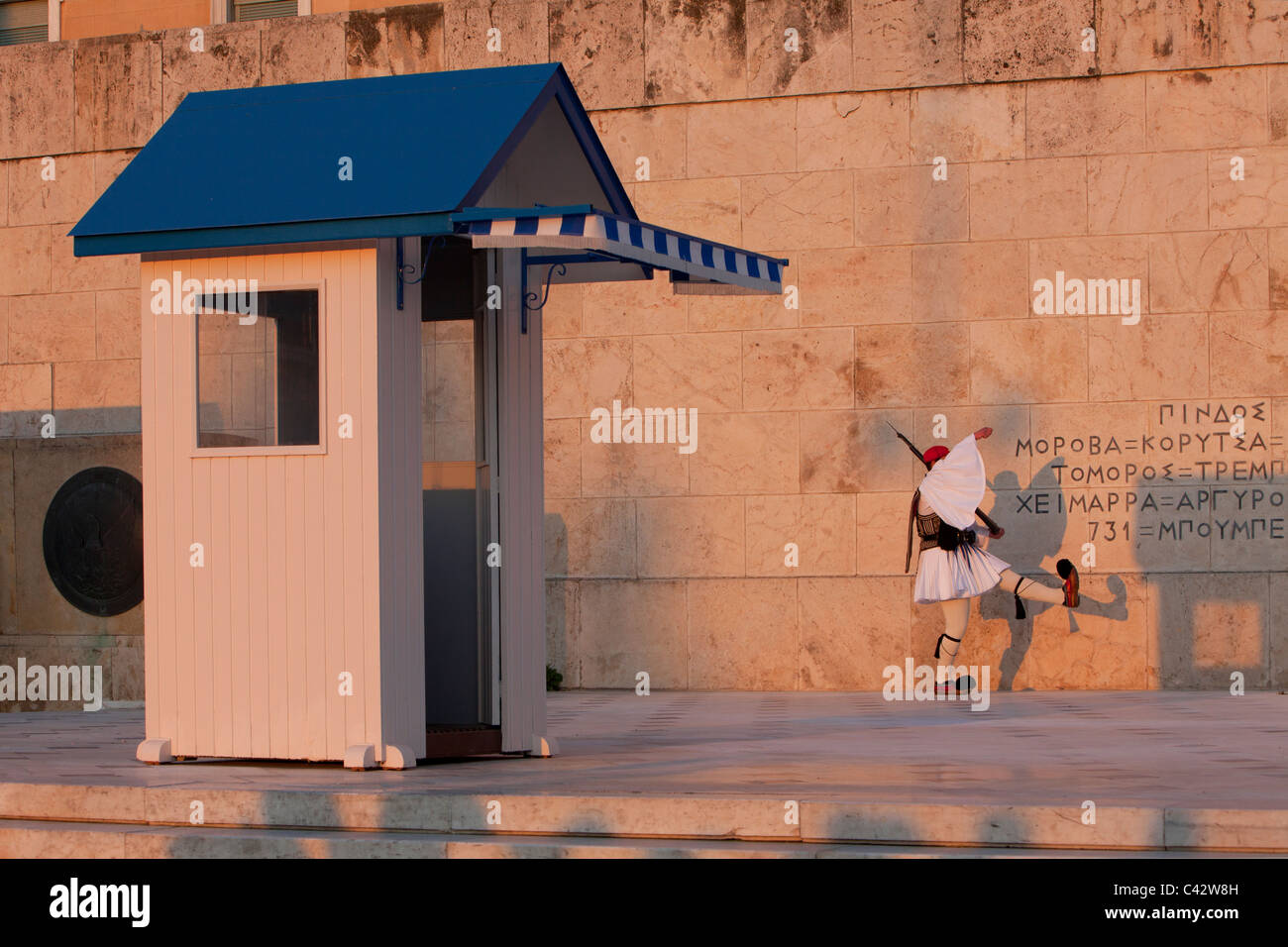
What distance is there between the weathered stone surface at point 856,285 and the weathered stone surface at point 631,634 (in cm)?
287

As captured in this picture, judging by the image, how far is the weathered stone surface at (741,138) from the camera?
631 inches

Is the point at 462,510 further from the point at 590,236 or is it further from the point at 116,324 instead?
the point at 116,324

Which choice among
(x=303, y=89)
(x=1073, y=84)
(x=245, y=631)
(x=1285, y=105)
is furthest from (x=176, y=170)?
(x=1285, y=105)

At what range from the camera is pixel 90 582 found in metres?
16.1

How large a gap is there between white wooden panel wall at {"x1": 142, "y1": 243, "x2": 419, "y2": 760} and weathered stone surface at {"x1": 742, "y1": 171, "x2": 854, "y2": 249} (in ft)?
22.6

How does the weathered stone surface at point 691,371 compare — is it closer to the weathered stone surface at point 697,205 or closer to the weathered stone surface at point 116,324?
the weathered stone surface at point 697,205

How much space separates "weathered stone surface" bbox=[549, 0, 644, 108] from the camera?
1631 cm

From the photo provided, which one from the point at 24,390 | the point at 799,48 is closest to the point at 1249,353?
the point at 799,48

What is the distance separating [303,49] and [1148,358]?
8.64m

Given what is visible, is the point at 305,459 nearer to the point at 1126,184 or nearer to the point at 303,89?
the point at 303,89

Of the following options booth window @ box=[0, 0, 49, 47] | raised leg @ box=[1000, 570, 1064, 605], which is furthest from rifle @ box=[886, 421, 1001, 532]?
booth window @ box=[0, 0, 49, 47]

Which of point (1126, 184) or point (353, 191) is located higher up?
point (1126, 184)

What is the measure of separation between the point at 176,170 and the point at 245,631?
8.87 ft
